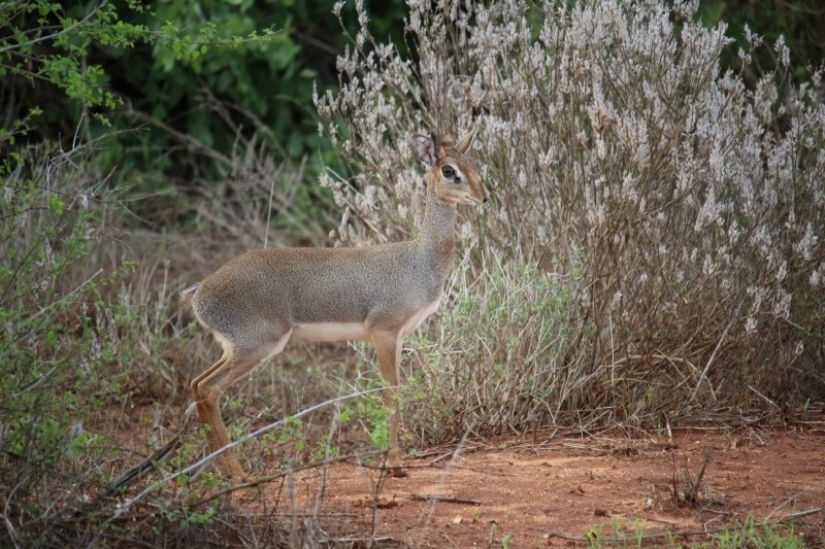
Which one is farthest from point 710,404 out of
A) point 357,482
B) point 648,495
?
point 357,482

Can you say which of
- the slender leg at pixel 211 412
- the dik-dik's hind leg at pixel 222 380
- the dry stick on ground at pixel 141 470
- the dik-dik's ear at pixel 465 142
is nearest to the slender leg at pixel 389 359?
the dik-dik's hind leg at pixel 222 380

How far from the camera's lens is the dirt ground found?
14.8 feet

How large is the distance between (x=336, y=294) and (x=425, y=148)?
0.86 m

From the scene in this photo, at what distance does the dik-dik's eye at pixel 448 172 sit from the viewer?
18.7ft

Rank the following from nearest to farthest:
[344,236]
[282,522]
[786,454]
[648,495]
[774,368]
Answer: [282,522], [648,495], [786,454], [774,368], [344,236]

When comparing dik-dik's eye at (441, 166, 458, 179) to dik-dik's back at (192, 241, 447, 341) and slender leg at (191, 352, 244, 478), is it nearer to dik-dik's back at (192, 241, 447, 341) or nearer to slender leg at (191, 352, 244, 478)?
dik-dik's back at (192, 241, 447, 341)

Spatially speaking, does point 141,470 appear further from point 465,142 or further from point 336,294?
point 465,142

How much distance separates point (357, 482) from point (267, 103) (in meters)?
5.75

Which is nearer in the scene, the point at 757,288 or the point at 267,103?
the point at 757,288

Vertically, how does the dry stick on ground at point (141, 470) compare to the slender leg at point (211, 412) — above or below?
above

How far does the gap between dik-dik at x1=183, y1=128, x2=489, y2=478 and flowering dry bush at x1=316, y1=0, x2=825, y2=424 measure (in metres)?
0.40

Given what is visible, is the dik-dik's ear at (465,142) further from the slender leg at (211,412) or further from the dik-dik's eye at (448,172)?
the slender leg at (211,412)

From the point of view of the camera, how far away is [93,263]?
7898 mm

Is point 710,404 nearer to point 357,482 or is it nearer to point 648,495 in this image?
point 648,495
